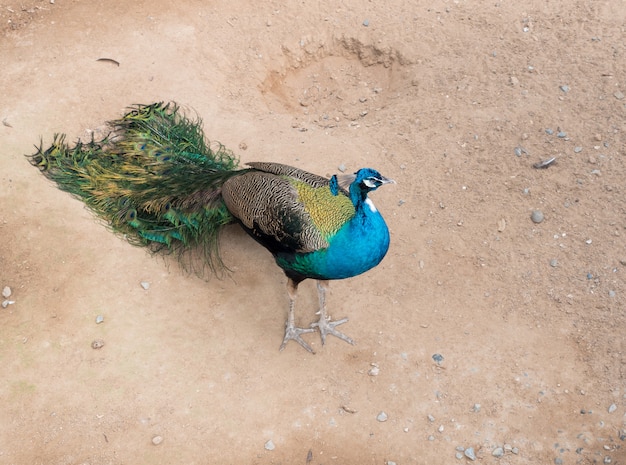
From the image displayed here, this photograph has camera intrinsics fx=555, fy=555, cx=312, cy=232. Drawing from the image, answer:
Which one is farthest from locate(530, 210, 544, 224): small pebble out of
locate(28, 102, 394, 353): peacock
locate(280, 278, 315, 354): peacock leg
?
locate(280, 278, 315, 354): peacock leg

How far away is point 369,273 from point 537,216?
1522 mm

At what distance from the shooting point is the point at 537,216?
15.5 feet

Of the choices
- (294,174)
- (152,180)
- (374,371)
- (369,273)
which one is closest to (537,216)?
(369,273)

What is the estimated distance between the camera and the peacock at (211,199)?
11.7 feet

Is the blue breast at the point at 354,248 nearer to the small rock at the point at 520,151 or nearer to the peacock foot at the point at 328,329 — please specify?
the peacock foot at the point at 328,329

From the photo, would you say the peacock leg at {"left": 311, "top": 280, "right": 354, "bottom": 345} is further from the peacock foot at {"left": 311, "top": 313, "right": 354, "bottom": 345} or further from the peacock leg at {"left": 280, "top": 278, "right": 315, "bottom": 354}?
the peacock leg at {"left": 280, "top": 278, "right": 315, "bottom": 354}

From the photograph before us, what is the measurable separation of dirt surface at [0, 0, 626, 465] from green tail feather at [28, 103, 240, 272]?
0.56ft

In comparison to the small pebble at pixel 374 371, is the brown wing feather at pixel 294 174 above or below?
above

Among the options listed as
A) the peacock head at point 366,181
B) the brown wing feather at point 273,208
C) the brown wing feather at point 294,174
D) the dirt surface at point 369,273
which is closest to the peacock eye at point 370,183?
the peacock head at point 366,181

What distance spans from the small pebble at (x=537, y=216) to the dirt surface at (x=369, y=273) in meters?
0.06

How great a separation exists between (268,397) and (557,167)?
323 centimetres

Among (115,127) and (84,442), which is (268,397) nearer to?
(84,442)

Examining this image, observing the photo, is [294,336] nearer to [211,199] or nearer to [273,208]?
[273,208]

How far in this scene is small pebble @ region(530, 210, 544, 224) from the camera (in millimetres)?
4707
